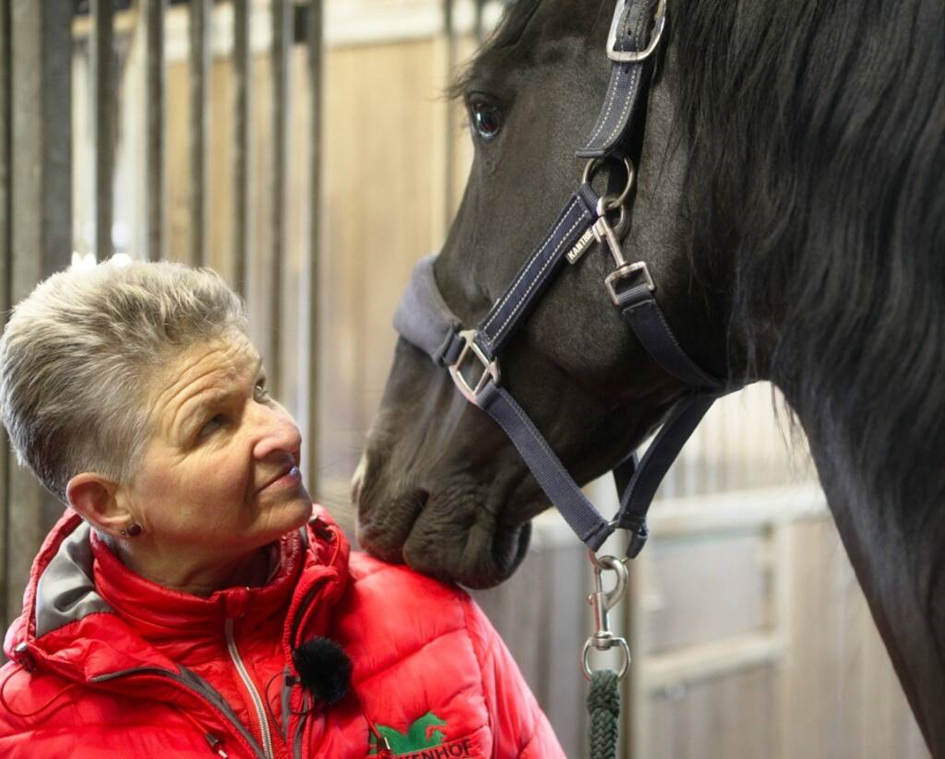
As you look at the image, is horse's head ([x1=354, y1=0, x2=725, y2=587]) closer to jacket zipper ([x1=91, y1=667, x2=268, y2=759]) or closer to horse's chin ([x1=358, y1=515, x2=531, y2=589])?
horse's chin ([x1=358, y1=515, x2=531, y2=589])

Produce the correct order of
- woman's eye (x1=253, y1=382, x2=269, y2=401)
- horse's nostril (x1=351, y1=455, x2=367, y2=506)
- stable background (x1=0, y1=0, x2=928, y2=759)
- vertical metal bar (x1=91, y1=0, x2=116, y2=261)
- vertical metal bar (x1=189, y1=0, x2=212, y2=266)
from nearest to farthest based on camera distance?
1. woman's eye (x1=253, y1=382, x2=269, y2=401)
2. horse's nostril (x1=351, y1=455, x2=367, y2=506)
3. vertical metal bar (x1=91, y1=0, x2=116, y2=261)
4. vertical metal bar (x1=189, y1=0, x2=212, y2=266)
5. stable background (x1=0, y1=0, x2=928, y2=759)

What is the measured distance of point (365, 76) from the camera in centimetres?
270

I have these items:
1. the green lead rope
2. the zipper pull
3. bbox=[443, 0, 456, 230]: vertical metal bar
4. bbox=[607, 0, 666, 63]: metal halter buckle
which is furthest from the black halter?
bbox=[443, 0, 456, 230]: vertical metal bar

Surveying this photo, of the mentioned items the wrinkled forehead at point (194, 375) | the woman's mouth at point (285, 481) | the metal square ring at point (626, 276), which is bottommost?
the woman's mouth at point (285, 481)

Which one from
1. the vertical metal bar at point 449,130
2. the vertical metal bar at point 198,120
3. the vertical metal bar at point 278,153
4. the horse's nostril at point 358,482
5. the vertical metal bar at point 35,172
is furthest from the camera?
the vertical metal bar at point 449,130

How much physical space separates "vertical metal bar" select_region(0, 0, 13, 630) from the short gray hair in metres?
0.51

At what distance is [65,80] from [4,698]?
0.82 meters

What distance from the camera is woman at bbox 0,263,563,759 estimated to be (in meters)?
0.84

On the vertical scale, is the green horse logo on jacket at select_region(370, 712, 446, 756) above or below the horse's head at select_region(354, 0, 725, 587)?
below

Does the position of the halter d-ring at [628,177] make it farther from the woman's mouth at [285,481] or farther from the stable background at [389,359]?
the stable background at [389,359]

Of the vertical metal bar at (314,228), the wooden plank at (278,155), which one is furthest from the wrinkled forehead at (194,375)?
the vertical metal bar at (314,228)

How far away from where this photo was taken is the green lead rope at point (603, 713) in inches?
35.8

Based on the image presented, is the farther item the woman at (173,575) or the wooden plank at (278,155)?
the wooden plank at (278,155)

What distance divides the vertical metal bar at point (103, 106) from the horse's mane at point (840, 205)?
89 cm
